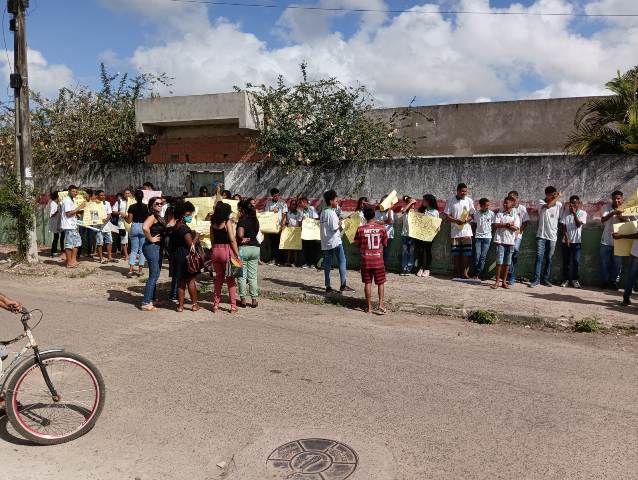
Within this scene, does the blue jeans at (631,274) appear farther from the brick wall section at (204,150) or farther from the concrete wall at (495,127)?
the concrete wall at (495,127)

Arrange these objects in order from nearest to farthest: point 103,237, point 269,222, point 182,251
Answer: point 182,251
point 269,222
point 103,237

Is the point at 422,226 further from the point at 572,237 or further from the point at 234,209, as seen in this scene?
the point at 234,209

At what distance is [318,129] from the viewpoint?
1357 cm

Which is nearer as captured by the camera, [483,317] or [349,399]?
[349,399]

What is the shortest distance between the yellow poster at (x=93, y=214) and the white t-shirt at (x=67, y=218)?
520 mm

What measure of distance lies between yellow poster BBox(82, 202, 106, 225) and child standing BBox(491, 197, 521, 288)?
356 inches

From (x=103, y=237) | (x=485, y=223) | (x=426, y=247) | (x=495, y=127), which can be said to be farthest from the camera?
(x=495, y=127)

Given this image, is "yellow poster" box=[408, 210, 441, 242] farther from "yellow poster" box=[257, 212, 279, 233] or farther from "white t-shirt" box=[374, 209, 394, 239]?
"yellow poster" box=[257, 212, 279, 233]

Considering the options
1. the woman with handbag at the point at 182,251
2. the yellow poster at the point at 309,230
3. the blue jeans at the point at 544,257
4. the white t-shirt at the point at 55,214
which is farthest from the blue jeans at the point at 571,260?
the white t-shirt at the point at 55,214

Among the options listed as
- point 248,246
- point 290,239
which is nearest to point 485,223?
point 290,239

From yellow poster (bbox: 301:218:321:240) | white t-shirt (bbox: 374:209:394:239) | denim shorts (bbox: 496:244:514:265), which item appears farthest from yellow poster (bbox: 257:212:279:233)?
denim shorts (bbox: 496:244:514:265)

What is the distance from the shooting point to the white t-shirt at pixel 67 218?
41.5 ft

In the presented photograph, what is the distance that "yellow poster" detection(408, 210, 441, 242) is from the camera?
38.0ft

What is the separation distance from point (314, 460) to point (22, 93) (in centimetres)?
1198
